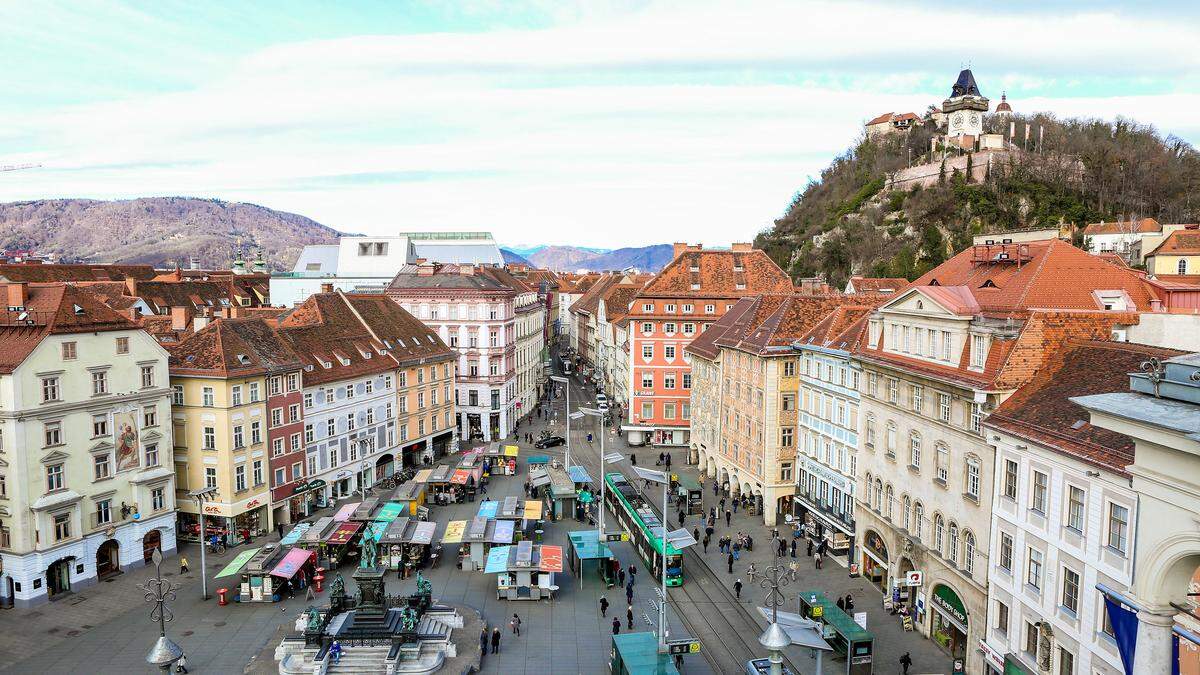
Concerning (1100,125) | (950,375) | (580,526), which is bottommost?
(580,526)

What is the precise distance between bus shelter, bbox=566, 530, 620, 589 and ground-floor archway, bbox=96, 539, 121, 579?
2671 centimetres

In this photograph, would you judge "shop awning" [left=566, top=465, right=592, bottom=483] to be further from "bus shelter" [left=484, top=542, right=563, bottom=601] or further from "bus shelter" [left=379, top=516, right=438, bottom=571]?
"bus shelter" [left=484, top=542, right=563, bottom=601]

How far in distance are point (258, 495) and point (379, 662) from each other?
74.8ft

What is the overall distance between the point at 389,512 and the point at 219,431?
1191cm

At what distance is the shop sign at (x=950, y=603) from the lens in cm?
3569

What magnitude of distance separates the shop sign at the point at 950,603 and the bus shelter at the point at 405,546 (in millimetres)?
27559

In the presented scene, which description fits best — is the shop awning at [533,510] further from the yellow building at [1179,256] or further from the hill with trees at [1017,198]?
the hill with trees at [1017,198]

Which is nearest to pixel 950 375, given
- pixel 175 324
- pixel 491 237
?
pixel 175 324

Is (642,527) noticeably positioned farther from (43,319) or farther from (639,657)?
(43,319)

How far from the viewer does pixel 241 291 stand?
11338cm

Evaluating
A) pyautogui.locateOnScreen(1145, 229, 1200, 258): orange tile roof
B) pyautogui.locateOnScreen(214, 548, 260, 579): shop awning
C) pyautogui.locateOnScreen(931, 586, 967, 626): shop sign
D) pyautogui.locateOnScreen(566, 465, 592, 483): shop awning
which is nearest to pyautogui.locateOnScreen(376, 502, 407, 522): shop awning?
pyautogui.locateOnScreen(214, 548, 260, 579): shop awning

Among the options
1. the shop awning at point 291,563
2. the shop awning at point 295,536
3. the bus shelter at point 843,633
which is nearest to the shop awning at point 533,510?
the shop awning at point 291,563

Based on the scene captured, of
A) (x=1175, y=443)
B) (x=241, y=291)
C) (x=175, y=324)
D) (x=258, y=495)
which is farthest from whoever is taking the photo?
(x=241, y=291)

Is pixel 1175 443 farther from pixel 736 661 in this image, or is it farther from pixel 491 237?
pixel 491 237
